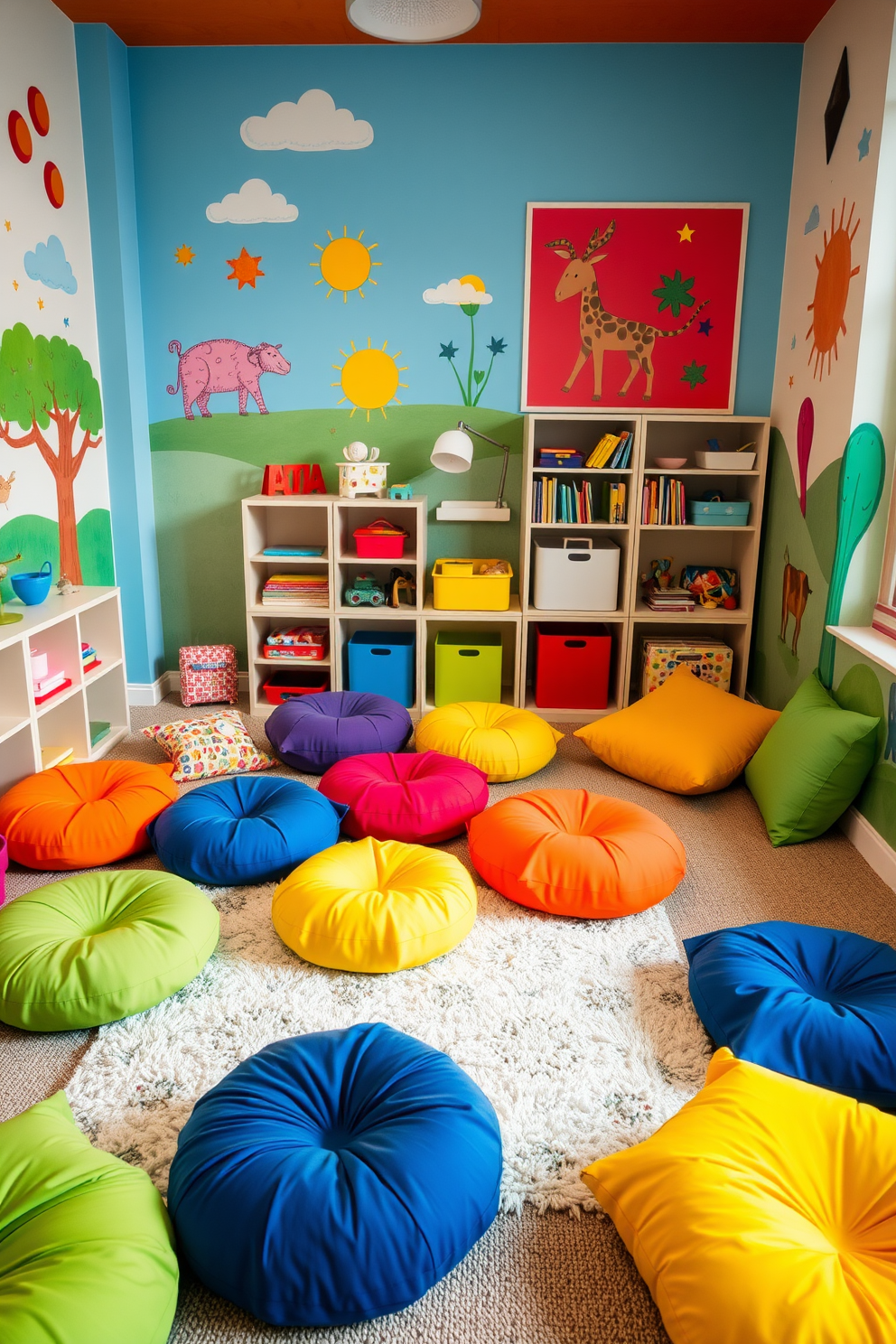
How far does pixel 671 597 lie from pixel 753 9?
→ 223cm

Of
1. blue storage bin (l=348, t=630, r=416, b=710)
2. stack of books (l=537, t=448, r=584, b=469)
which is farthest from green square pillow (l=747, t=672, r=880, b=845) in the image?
blue storage bin (l=348, t=630, r=416, b=710)

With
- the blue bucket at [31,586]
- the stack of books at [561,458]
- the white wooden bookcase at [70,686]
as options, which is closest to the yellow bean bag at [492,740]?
the stack of books at [561,458]

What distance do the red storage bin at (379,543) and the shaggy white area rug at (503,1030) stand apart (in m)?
1.95

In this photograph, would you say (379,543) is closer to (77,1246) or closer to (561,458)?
(561,458)

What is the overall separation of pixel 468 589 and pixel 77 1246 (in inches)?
121

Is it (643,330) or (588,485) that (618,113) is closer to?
(643,330)

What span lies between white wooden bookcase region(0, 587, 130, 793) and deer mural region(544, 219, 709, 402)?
88.1 inches

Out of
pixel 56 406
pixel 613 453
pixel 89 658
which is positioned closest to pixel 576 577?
pixel 613 453

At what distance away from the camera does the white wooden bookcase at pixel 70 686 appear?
3.08 m

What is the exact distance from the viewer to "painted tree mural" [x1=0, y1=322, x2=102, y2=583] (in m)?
3.47

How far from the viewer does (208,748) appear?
358 cm

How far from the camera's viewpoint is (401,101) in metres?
4.02

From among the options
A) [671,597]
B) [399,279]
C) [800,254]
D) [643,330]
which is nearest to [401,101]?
[399,279]

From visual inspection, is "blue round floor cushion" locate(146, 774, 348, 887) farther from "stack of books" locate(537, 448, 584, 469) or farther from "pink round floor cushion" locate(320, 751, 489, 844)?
"stack of books" locate(537, 448, 584, 469)
